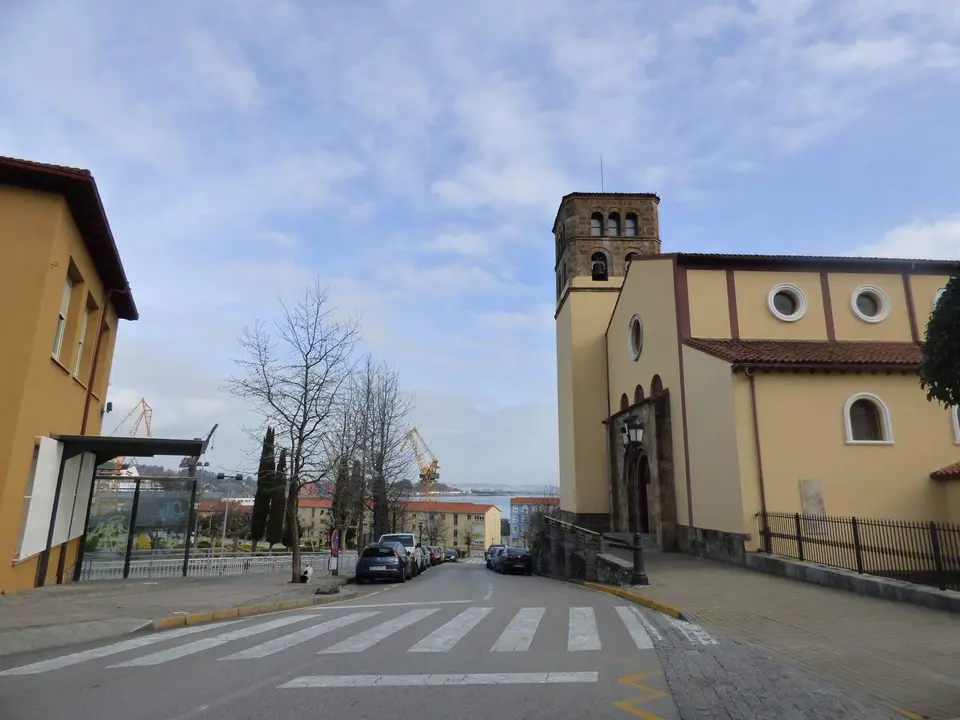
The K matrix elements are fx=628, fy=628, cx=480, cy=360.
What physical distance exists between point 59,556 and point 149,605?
639 cm

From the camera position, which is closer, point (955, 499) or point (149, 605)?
point (149, 605)

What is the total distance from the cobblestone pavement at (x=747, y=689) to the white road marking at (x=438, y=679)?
100cm

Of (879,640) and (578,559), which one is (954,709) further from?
(578,559)

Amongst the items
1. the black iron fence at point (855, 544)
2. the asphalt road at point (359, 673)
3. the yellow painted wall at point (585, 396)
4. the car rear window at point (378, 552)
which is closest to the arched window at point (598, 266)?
the yellow painted wall at point (585, 396)

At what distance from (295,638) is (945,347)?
856 cm

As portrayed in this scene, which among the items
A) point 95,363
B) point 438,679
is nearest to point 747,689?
point 438,679

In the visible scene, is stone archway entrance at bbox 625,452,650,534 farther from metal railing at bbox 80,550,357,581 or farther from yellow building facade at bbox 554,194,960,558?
metal railing at bbox 80,550,357,581

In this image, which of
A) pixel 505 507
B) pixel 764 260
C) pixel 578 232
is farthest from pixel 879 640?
pixel 505 507

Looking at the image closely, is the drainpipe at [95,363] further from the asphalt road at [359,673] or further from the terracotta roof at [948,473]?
the terracotta roof at [948,473]

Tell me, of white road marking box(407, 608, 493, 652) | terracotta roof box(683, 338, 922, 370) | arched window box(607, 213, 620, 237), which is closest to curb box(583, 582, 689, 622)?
white road marking box(407, 608, 493, 652)

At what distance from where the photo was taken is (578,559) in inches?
950

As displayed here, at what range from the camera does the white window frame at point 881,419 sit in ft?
61.9

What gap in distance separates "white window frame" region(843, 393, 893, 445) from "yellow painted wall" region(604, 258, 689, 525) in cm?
513

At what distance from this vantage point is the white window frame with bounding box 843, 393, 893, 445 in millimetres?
18875
